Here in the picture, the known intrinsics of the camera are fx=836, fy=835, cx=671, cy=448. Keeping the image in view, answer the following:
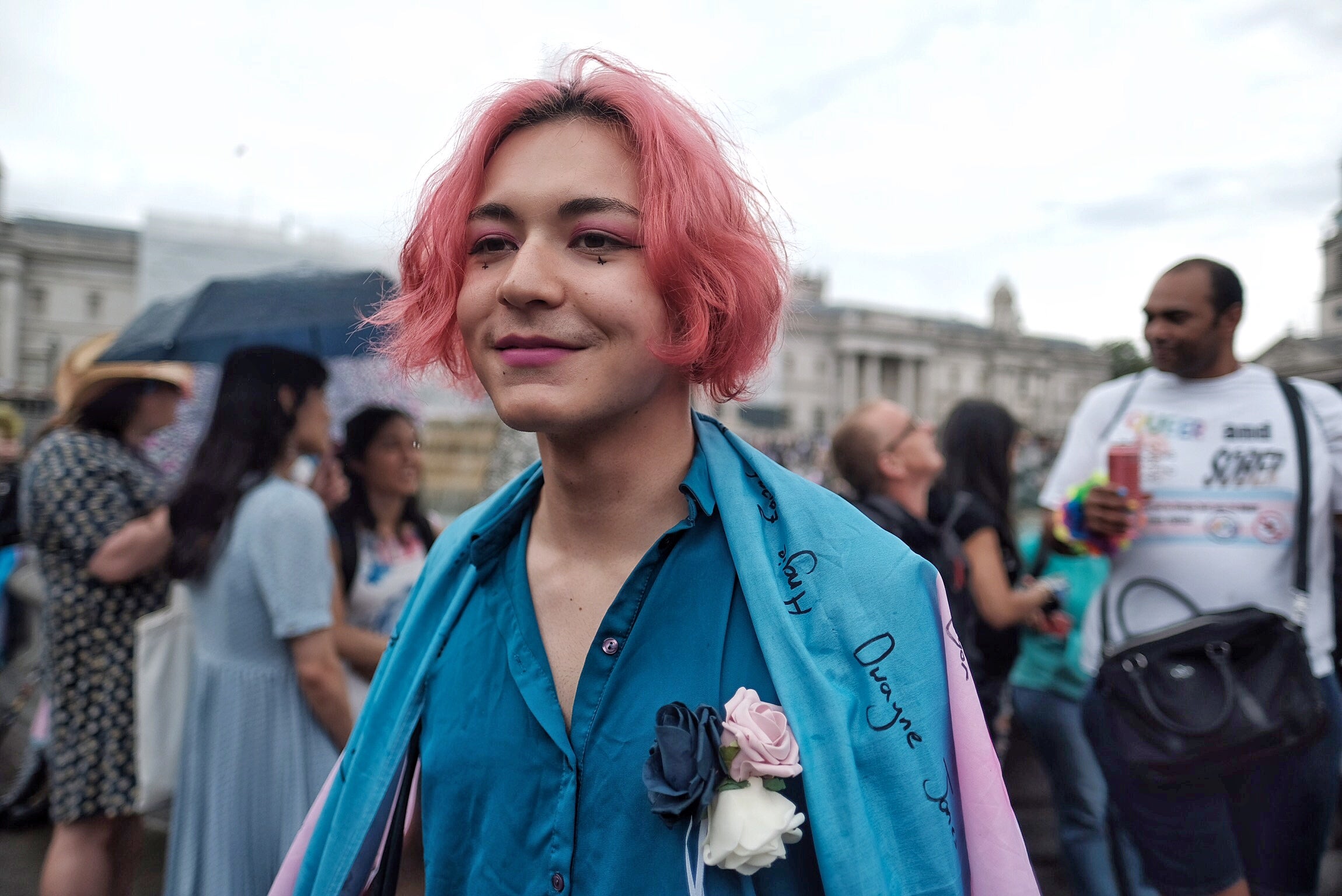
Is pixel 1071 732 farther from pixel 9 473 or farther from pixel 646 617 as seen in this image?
pixel 9 473

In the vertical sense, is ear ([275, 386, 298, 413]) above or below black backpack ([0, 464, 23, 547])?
above

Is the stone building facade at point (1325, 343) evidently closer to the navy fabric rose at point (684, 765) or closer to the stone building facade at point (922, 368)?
the navy fabric rose at point (684, 765)

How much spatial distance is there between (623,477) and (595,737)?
0.38 meters

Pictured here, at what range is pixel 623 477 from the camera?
50.6 inches

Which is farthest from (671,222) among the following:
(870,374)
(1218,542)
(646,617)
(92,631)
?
(870,374)

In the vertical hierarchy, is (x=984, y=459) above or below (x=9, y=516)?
above

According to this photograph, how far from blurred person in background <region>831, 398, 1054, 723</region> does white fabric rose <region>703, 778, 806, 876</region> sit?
60.5 inches

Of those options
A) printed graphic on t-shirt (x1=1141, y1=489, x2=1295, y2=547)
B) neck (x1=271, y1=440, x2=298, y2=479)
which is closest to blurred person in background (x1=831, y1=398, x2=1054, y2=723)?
printed graphic on t-shirt (x1=1141, y1=489, x2=1295, y2=547)

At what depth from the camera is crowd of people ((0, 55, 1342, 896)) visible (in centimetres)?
109

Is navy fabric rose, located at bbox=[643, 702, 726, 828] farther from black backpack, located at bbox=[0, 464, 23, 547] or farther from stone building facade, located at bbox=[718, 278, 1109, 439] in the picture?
stone building facade, located at bbox=[718, 278, 1109, 439]

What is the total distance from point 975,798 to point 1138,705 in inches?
57.9

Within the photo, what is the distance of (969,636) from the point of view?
260 centimetres

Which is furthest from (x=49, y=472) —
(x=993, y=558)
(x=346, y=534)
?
(x=993, y=558)

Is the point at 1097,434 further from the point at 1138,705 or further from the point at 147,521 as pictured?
the point at 147,521
